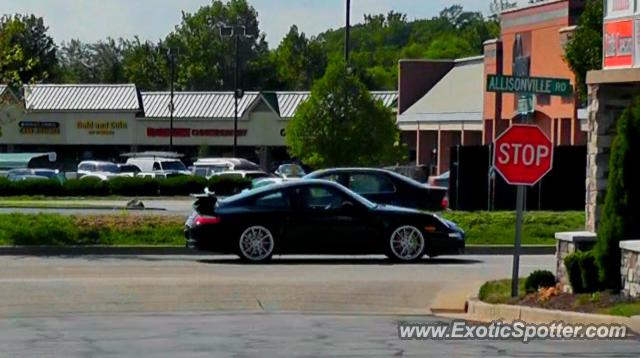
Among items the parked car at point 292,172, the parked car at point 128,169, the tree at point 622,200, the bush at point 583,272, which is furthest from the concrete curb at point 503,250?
the parked car at point 128,169

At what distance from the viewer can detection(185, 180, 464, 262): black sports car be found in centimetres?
2338

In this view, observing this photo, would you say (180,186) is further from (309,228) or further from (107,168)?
(309,228)

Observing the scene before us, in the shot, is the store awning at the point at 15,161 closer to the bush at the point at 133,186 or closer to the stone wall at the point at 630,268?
the bush at the point at 133,186

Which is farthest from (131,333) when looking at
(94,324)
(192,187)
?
(192,187)

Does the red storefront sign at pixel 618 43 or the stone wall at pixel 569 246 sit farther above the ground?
the red storefront sign at pixel 618 43

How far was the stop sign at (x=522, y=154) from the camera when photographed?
56.3 ft

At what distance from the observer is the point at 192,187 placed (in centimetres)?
5341

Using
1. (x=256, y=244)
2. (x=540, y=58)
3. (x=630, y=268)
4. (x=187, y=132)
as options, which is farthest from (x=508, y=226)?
(x=187, y=132)

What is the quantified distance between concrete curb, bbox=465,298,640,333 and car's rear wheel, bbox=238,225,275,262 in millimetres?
6340

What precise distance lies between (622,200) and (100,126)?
7223 cm

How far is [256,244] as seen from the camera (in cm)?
2347

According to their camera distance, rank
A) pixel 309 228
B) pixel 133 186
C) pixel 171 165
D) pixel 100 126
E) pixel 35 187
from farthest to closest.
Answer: pixel 100 126, pixel 171 165, pixel 133 186, pixel 35 187, pixel 309 228

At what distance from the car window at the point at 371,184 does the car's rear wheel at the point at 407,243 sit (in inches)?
245

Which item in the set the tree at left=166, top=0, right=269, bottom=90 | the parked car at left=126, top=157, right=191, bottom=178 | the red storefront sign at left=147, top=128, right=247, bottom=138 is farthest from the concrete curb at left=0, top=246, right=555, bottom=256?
the tree at left=166, top=0, right=269, bottom=90
